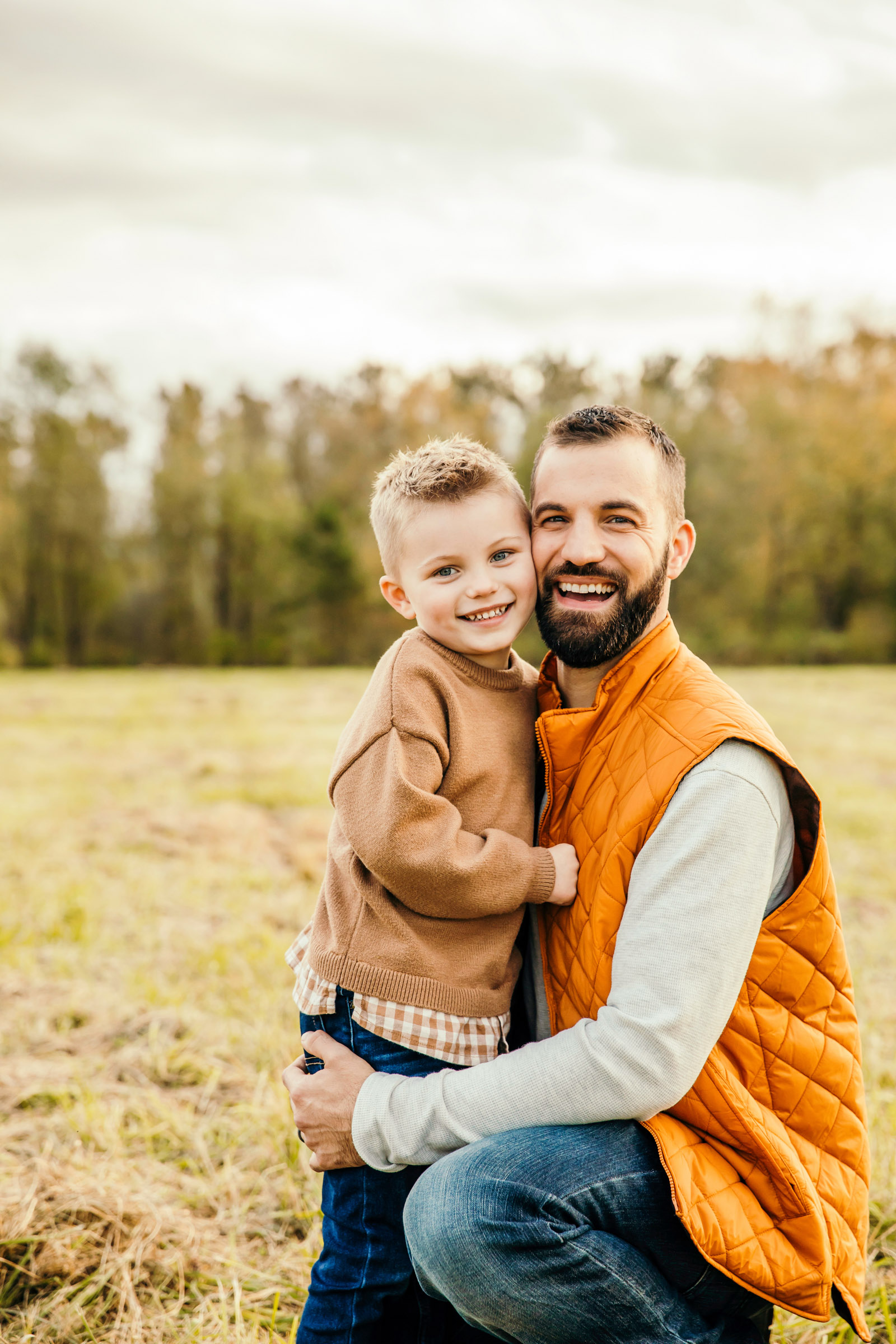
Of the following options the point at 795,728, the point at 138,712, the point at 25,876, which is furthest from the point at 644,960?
the point at 138,712

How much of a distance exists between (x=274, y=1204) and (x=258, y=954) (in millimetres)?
1652

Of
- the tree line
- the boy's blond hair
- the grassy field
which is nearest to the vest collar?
the boy's blond hair

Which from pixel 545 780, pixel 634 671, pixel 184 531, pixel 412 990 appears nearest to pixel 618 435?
pixel 634 671

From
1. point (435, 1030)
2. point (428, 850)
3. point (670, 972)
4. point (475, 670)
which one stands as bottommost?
point (435, 1030)

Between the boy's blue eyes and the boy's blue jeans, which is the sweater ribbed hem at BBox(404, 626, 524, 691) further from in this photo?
the boy's blue jeans

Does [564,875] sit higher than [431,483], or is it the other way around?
[431,483]

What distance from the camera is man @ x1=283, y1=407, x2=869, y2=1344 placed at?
155cm

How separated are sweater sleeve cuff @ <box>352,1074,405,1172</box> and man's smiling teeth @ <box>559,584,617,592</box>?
109 centimetres

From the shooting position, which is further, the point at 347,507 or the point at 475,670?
the point at 347,507

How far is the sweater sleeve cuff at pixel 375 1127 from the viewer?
1.75 m

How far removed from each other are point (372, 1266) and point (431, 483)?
1.63 metres

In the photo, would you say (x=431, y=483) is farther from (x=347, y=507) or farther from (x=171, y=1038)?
(x=347, y=507)

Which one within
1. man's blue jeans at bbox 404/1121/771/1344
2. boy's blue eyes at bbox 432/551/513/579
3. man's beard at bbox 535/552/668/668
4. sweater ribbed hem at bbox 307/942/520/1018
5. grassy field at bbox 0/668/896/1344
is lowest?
grassy field at bbox 0/668/896/1344

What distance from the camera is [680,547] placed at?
2.16m
